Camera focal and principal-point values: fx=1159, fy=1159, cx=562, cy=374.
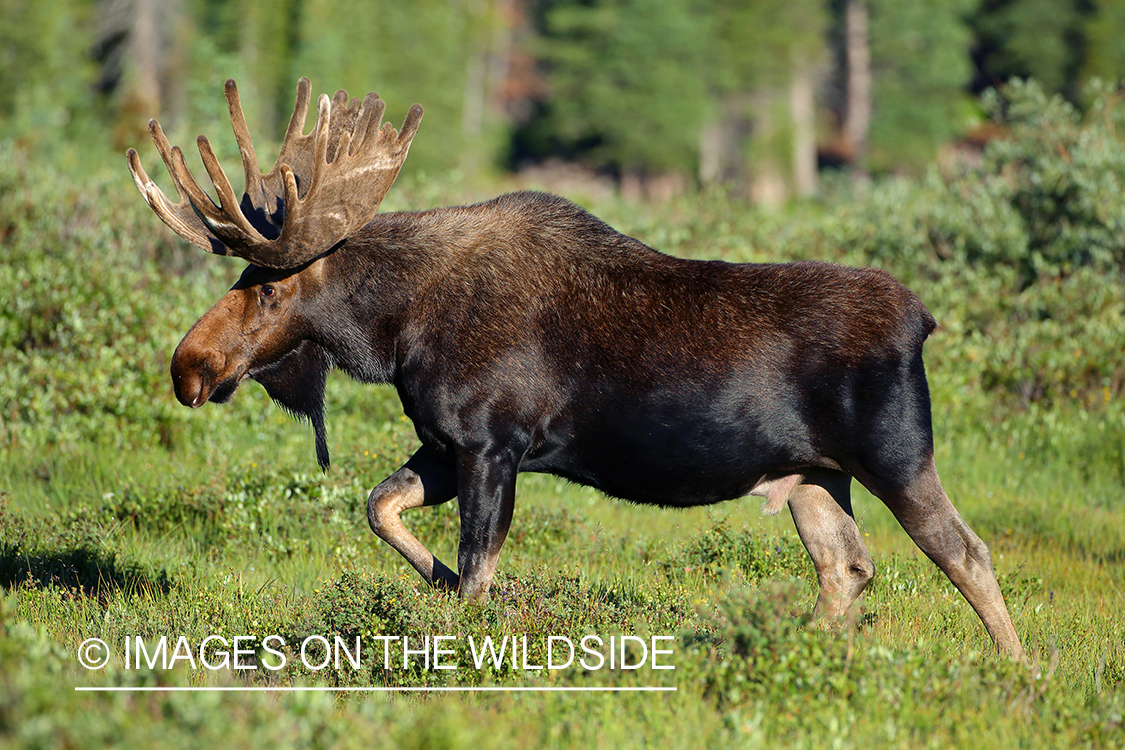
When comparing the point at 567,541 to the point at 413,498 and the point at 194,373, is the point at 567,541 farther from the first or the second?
the point at 194,373

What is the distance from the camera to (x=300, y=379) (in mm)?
6047

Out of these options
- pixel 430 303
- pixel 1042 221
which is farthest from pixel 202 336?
pixel 1042 221

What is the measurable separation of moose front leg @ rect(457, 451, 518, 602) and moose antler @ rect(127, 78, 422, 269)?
132 cm

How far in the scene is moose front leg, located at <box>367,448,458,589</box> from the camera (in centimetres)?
588

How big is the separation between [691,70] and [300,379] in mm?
49517

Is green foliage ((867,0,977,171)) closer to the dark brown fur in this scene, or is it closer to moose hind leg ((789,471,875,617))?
moose hind leg ((789,471,875,617))

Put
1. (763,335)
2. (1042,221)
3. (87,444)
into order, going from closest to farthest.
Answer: (763,335) → (87,444) → (1042,221)

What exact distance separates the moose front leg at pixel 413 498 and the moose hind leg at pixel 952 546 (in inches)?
85.5

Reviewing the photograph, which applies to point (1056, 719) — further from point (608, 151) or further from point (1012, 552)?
point (608, 151)

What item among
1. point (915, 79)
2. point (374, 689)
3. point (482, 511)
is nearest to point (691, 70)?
point (915, 79)

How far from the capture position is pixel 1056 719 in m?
4.36

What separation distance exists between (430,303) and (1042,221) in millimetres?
10136

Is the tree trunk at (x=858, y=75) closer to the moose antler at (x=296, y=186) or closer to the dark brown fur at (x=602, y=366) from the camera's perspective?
the moose antler at (x=296, y=186)

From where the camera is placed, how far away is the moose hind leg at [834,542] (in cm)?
605
